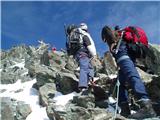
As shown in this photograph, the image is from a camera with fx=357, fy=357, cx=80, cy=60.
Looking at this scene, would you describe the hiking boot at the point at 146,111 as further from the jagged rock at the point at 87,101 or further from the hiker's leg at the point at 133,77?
the jagged rock at the point at 87,101

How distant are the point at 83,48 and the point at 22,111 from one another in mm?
3680

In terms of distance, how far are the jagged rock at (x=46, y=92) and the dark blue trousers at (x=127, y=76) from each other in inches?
185

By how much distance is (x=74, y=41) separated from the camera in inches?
567

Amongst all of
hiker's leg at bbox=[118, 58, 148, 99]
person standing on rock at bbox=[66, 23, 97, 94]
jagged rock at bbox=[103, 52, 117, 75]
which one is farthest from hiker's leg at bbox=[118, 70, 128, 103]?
jagged rock at bbox=[103, 52, 117, 75]

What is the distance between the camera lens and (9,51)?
46094 mm

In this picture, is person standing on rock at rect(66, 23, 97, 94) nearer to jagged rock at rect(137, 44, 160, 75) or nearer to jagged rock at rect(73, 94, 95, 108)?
jagged rock at rect(73, 94, 95, 108)

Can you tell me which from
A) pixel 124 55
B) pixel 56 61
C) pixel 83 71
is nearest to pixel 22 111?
pixel 83 71

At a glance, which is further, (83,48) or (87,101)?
(83,48)

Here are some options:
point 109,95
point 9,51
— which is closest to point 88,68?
point 109,95

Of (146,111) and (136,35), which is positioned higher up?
(136,35)

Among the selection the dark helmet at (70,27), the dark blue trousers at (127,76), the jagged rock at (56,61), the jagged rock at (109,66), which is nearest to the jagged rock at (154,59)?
the dark blue trousers at (127,76)

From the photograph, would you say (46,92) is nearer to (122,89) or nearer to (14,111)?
(14,111)

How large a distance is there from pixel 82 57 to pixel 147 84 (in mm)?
2698

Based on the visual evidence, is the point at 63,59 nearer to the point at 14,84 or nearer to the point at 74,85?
the point at 14,84
